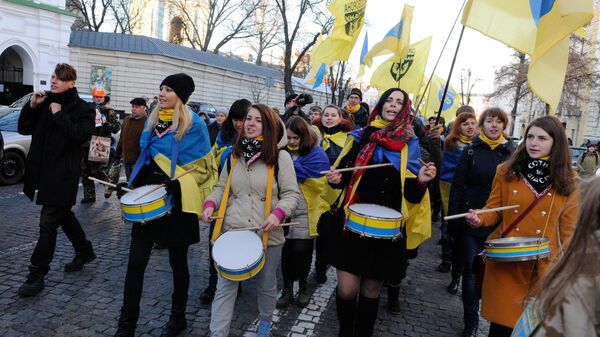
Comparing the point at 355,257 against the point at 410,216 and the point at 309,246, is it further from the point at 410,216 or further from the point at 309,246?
the point at 309,246

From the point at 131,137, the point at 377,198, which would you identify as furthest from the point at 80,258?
the point at 377,198

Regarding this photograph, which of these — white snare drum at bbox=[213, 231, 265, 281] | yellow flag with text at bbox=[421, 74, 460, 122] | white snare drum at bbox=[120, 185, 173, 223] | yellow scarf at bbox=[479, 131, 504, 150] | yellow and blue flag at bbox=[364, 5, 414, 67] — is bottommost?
white snare drum at bbox=[213, 231, 265, 281]

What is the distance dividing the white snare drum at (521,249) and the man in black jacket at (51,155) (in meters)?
3.80

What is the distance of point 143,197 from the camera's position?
364 cm

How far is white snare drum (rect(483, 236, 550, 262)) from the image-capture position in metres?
2.95

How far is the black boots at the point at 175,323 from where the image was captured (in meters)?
3.85

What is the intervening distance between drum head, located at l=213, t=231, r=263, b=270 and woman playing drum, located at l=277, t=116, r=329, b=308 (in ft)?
4.61

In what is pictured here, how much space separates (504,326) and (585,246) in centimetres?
208

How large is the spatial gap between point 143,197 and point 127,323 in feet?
3.24

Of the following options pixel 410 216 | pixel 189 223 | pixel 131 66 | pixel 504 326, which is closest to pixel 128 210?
pixel 189 223

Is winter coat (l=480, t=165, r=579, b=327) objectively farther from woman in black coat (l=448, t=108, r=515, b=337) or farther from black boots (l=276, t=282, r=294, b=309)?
black boots (l=276, t=282, r=294, b=309)

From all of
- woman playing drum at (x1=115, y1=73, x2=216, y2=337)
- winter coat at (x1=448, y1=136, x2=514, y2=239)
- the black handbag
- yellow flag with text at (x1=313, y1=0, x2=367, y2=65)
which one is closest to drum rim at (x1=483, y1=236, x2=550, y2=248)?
the black handbag

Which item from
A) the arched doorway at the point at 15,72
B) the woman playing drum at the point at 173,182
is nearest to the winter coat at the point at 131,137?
the woman playing drum at the point at 173,182

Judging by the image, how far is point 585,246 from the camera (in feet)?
4.74
